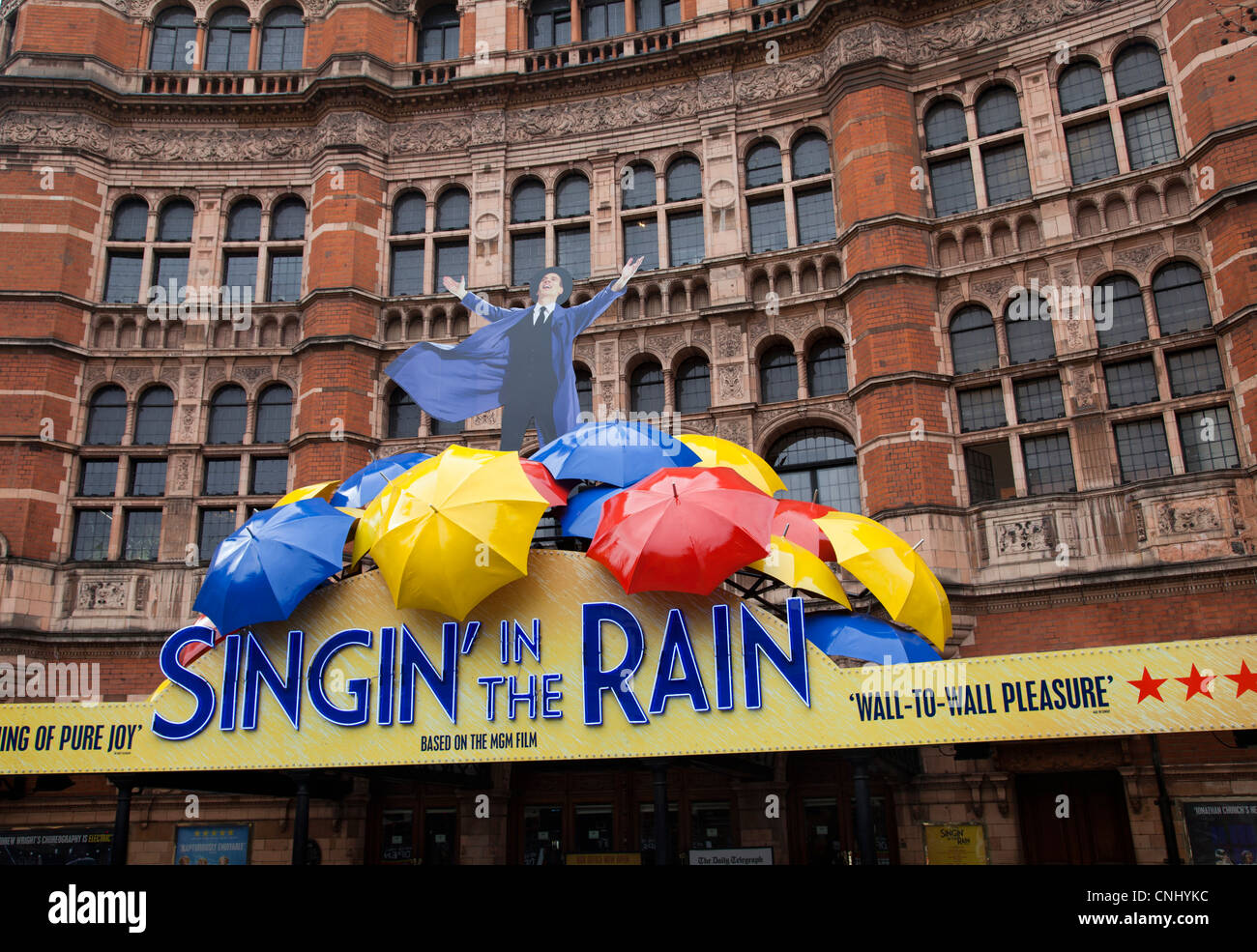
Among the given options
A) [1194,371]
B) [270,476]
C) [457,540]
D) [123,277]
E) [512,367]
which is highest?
[123,277]

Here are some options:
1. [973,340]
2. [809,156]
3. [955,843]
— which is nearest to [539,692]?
[955,843]

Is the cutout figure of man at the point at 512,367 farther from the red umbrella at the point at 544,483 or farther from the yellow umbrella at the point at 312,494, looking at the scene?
the red umbrella at the point at 544,483

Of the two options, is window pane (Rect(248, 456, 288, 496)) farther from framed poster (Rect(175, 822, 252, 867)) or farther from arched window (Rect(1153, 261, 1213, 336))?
arched window (Rect(1153, 261, 1213, 336))

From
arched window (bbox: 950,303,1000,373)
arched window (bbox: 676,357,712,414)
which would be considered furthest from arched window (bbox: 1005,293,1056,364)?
arched window (bbox: 676,357,712,414)

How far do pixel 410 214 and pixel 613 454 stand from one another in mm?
13927

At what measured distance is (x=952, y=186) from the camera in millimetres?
23250

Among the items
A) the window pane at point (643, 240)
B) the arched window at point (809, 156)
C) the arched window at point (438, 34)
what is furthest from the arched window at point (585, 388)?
the arched window at point (438, 34)

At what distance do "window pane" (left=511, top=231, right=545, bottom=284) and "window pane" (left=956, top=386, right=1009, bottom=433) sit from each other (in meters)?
11.0

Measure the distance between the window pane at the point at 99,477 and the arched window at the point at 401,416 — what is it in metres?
6.83

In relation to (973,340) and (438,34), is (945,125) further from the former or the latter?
(438,34)

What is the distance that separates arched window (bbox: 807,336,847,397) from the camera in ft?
76.2

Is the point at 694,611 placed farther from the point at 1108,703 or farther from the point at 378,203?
the point at 378,203

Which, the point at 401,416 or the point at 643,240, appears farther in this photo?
the point at 643,240

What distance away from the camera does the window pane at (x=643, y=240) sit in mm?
25203
